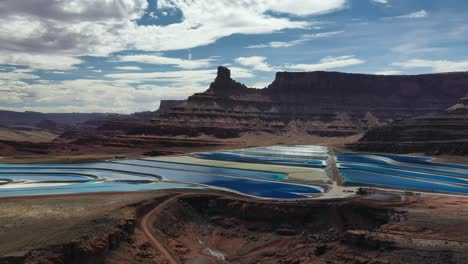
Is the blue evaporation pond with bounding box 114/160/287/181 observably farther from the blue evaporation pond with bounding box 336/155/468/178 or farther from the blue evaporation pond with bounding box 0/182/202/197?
the blue evaporation pond with bounding box 336/155/468/178

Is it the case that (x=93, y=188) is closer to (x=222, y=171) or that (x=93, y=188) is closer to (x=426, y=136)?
(x=222, y=171)

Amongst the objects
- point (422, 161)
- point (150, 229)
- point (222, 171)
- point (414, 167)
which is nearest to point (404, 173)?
point (414, 167)

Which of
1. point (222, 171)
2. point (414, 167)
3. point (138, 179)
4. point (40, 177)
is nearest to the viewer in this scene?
point (138, 179)

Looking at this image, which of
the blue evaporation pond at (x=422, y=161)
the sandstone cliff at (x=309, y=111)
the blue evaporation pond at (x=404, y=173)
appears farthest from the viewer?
the sandstone cliff at (x=309, y=111)

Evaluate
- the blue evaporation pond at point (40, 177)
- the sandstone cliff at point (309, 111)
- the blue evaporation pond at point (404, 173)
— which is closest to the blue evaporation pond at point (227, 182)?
the blue evaporation pond at point (40, 177)

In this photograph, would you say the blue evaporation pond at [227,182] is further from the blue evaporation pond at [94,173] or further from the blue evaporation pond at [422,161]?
the blue evaporation pond at [422,161]

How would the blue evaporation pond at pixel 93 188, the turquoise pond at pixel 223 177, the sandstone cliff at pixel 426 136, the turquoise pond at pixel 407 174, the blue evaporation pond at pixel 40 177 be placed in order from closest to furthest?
the blue evaporation pond at pixel 93 188 → the turquoise pond at pixel 223 177 → the turquoise pond at pixel 407 174 → the blue evaporation pond at pixel 40 177 → the sandstone cliff at pixel 426 136

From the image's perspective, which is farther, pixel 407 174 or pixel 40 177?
pixel 407 174
